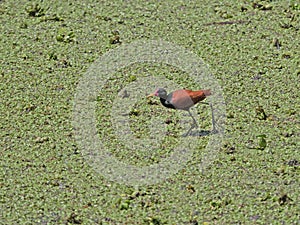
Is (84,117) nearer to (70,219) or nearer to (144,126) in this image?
(144,126)

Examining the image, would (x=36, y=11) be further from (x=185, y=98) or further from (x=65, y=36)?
(x=185, y=98)

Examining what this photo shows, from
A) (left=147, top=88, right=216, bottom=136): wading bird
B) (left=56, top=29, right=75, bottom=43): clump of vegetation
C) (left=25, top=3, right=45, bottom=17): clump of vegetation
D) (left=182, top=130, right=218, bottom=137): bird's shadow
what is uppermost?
(left=147, top=88, right=216, bottom=136): wading bird

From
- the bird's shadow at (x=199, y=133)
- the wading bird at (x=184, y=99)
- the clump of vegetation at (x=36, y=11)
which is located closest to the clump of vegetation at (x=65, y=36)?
the clump of vegetation at (x=36, y=11)

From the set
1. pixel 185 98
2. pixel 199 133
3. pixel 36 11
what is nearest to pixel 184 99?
pixel 185 98

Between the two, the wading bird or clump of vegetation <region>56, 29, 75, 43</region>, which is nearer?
the wading bird


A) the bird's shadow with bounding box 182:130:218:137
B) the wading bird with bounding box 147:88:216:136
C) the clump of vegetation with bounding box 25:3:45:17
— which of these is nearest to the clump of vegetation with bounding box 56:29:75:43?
the clump of vegetation with bounding box 25:3:45:17

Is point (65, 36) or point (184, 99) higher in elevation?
point (184, 99)

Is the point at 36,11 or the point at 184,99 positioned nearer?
the point at 184,99

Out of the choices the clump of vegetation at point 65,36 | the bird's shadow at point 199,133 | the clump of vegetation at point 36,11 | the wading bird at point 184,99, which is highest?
the wading bird at point 184,99

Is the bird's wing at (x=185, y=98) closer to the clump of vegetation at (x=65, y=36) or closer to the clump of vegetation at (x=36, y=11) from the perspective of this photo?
the clump of vegetation at (x=65, y=36)

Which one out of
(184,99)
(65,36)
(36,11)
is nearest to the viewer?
(184,99)

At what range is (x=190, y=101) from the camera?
367 centimetres

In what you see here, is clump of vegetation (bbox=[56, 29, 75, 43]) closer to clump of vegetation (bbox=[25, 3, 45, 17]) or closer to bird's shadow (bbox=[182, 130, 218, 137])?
clump of vegetation (bbox=[25, 3, 45, 17])

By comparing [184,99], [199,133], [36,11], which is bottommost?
[36,11]
